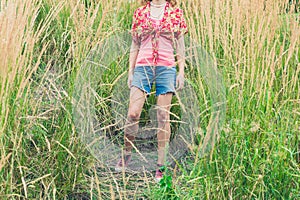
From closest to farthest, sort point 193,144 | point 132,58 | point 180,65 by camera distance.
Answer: point 193,144
point 180,65
point 132,58

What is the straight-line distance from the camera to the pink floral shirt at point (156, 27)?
2473 mm

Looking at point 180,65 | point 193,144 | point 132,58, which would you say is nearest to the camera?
point 193,144

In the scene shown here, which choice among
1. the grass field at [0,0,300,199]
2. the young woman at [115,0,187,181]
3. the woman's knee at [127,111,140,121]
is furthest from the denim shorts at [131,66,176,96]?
the grass field at [0,0,300,199]

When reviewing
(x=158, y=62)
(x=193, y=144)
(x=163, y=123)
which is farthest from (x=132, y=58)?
(x=193, y=144)

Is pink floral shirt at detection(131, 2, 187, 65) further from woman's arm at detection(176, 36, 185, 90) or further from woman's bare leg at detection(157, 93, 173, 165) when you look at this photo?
woman's bare leg at detection(157, 93, 173, 165)

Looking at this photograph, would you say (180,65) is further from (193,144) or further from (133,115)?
(193,144)

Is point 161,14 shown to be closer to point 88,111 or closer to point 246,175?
point 88,111

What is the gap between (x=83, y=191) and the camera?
84.7 inches

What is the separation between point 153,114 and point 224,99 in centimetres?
78

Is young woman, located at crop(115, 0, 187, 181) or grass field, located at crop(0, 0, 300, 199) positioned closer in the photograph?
grass field, located at crop(0, 0, 300, 199)

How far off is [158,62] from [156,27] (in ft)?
0.64

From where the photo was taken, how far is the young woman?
2.45m

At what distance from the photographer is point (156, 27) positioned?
248 cm

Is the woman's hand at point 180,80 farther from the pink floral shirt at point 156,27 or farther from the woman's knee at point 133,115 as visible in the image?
the woman's knee at point 133,115
